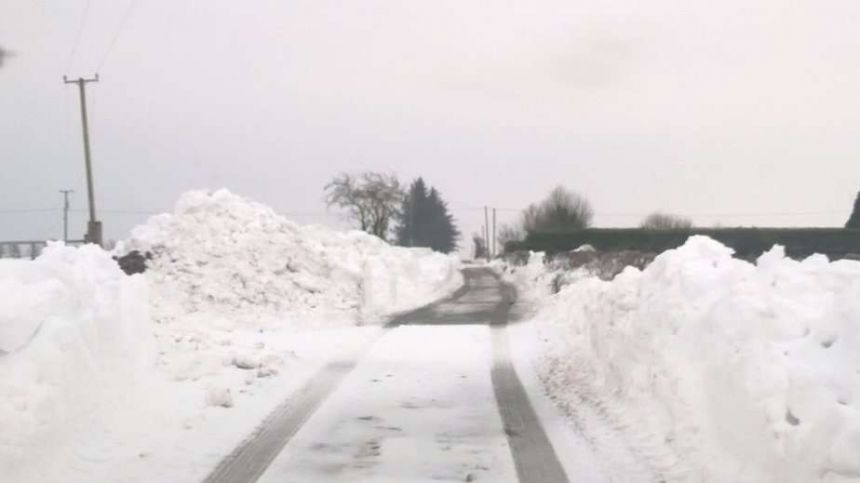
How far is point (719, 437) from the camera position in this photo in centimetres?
678

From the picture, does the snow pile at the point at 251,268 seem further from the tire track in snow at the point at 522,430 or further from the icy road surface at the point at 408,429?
the tire track in snow at the point at 522,430

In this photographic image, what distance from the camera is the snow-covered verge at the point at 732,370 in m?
5.37

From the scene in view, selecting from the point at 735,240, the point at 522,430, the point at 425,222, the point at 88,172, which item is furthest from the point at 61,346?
the point at 425,222

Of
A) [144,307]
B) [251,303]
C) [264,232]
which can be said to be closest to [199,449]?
[144,307]

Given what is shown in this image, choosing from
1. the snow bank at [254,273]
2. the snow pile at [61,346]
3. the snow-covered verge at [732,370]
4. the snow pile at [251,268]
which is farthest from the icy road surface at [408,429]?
the snow pile at [251,268]

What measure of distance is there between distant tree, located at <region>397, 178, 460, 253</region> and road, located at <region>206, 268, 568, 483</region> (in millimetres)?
80067

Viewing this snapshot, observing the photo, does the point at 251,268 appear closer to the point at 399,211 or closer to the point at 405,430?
the point at 405,430

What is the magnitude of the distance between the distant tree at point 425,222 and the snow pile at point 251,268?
66.2m

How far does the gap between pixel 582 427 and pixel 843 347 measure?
366cm

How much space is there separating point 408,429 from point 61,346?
3182mm

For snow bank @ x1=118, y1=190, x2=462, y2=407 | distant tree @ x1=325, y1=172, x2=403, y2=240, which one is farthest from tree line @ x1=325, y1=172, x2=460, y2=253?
snow bank @ x1=118, y1=190, x2=462, y2=407

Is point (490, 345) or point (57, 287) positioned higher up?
point (57, 287)

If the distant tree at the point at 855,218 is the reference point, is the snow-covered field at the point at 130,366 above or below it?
below

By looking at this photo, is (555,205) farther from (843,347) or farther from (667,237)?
(843,347)
